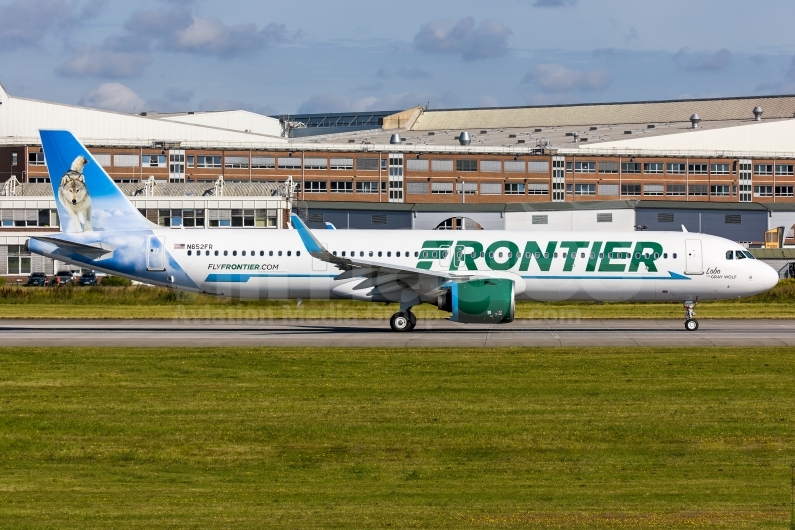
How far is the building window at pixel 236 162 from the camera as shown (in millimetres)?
124200

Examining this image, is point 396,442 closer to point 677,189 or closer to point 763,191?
point 677,189

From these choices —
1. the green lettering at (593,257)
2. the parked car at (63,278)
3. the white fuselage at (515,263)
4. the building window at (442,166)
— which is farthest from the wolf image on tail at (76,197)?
the building window at (442,166)

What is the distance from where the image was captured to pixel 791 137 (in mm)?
141375

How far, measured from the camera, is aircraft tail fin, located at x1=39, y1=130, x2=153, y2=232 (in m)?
40.0

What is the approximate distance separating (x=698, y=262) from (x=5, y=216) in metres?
58.4

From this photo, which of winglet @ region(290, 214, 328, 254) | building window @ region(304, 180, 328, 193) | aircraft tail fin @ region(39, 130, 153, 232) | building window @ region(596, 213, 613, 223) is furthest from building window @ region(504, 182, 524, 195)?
winglet @ region(290, 214, 328, 254)

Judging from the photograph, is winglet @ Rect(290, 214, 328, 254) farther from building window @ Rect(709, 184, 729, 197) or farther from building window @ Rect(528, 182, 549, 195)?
building window @ Rect(709, 184, 729, 197)

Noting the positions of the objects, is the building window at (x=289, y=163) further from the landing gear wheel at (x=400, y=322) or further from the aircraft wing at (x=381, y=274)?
the landing gear wheel at (x=400, y=322)

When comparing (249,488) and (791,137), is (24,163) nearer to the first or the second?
(791,137)

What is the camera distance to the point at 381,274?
123ft

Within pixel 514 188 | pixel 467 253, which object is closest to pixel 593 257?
pixel 467 253

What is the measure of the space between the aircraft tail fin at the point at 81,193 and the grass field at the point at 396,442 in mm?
11705

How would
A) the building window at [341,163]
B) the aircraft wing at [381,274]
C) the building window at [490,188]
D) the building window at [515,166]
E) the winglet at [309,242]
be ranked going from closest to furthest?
1. the winglet at [309,242]
2. the aircraft wing at [381,274]
3. the building window at [341,163]
4. the building window at [490,188]
5. the building window at [515,166]

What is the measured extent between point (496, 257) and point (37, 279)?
5321cm
